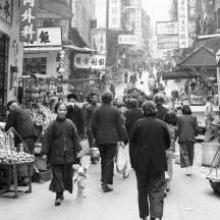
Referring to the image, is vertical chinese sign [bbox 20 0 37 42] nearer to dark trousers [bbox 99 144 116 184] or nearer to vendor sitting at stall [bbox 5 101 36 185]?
vendor sitting at stall [bbox 5 101 36 185]

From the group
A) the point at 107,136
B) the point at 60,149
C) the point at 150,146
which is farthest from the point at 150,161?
the point at 107,136

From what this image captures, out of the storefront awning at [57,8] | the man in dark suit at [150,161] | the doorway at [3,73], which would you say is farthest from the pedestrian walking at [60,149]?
the storefront awning at [57,8]

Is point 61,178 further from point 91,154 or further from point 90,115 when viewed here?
point 90,115

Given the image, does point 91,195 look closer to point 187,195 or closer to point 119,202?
point 119,202

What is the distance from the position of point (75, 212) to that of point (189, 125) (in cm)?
457

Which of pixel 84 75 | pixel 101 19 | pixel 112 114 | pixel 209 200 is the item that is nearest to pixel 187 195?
pixel 209 200

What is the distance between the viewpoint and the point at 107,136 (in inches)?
340

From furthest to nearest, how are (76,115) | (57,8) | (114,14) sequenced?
(114,14)
(57,8)
(76,115)

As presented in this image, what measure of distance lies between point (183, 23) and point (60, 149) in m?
24.1

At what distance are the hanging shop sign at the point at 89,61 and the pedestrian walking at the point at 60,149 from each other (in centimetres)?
1834

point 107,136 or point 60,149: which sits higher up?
point 107,136

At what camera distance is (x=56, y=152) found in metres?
7.62

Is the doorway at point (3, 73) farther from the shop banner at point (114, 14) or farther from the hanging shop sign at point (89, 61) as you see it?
the shop banner at point (114, 14)

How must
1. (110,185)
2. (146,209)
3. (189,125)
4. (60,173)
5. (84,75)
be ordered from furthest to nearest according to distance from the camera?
(84,75), (189,125), (110,185), (60,173), (146,209)
